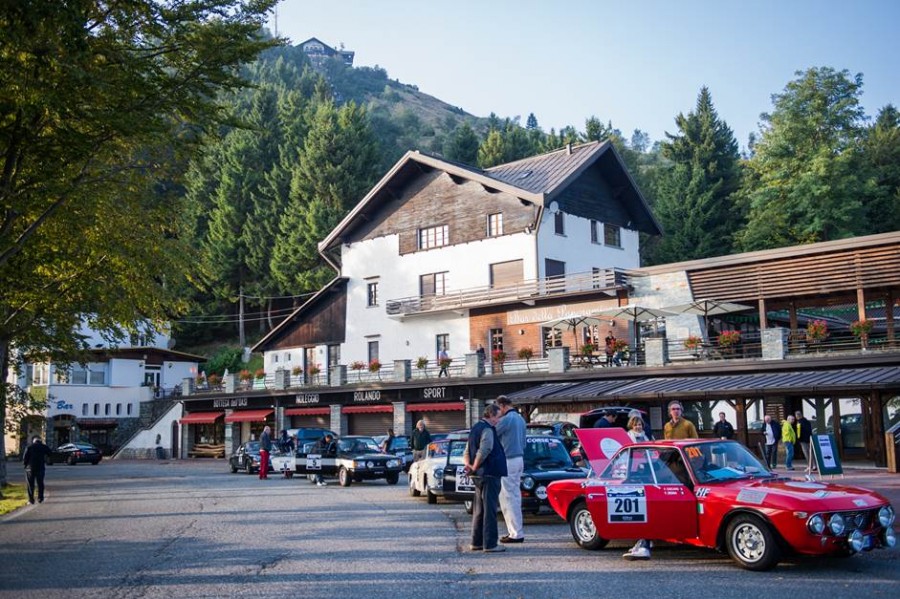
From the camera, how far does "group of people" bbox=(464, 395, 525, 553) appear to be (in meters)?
11.9

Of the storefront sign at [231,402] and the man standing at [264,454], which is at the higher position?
the storefront sign at [231,402]

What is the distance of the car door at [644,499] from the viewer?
35.7 ft

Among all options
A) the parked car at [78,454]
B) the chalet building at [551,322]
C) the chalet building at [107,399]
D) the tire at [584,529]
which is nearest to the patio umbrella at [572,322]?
the chalet building at [551,322]

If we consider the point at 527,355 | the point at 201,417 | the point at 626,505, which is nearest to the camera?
the point at 626,505

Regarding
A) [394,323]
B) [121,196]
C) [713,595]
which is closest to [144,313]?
[121,196]

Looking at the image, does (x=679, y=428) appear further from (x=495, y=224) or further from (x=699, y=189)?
→ (x=699, y=189)

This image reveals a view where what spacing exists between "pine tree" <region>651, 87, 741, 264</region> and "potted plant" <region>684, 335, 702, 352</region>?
28093mm

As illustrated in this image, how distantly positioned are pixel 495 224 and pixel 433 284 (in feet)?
16.3

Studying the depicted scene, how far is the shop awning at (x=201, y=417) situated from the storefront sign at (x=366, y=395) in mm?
12431

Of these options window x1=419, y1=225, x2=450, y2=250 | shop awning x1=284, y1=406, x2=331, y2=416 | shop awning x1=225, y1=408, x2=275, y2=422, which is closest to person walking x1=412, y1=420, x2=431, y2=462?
window x1=419, y1=225, x2=450, y2=250

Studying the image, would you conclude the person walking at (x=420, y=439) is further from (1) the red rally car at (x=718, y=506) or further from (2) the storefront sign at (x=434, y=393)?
(2) the storefront sign at (x=434, y=393)

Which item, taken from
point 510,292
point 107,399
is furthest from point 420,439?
point 107,399

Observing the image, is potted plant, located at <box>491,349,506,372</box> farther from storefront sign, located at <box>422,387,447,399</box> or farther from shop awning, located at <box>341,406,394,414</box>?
shop awning, located at <box>341,406,394,414</box>

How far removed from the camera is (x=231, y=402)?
5347cm
